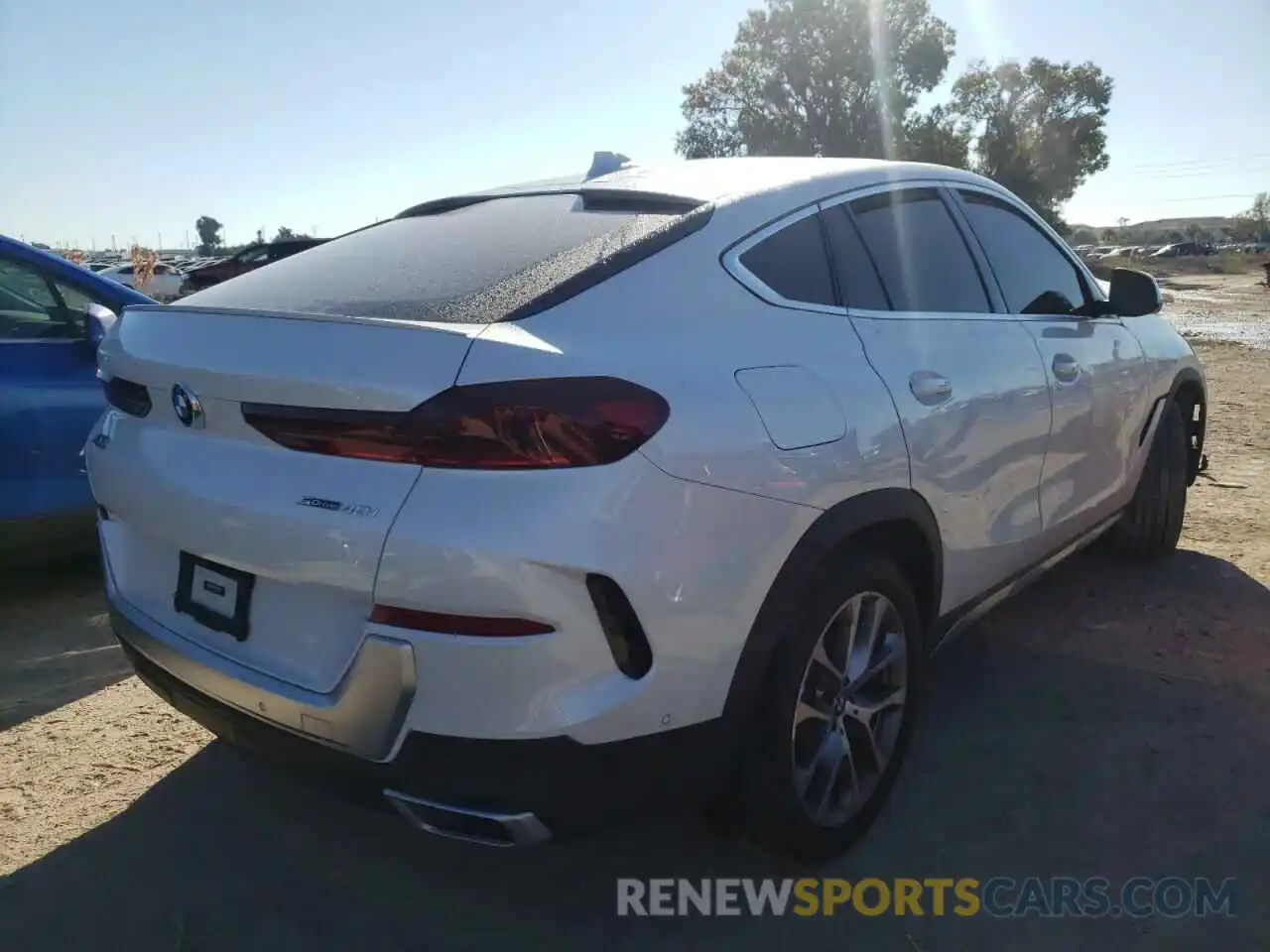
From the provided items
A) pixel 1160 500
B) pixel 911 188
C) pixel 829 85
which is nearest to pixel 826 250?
pixel 911 188

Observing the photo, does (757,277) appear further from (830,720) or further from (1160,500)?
(1160,500)

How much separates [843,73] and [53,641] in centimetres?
4597

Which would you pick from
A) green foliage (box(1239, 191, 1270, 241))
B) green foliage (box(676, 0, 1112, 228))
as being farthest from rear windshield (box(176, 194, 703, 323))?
green foliage (box(1239, 191, 1270, 241))

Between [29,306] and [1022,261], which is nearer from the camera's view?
[1022,261]

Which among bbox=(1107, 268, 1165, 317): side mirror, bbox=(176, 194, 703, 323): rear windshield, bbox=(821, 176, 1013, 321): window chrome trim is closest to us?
bbox=(176, 194, 703, 323): rear windshield

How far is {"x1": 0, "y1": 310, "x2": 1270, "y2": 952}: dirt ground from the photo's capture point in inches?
88.2

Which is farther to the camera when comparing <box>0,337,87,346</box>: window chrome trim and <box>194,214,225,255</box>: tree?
<box>194,214,225,255</box>: tree

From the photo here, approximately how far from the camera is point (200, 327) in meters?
2.13

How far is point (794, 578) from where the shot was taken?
2082 millimetres

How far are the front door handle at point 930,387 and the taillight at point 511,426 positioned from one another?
0.96 m

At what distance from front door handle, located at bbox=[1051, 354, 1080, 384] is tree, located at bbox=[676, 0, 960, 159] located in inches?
1678

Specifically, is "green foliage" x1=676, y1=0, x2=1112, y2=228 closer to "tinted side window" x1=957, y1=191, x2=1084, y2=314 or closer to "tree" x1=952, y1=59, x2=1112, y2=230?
"tree" x1=952, y1=59, x2=1112, y2=230

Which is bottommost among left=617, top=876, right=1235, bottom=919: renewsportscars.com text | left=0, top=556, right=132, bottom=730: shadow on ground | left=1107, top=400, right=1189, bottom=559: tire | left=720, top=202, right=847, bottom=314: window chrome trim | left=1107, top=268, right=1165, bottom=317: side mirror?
left=617, top=876, right=1235, bottom=919: renewsportscars.com text

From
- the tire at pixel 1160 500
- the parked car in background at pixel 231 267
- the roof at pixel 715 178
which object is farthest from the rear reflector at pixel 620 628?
the parked car in background at pixel 231 267
